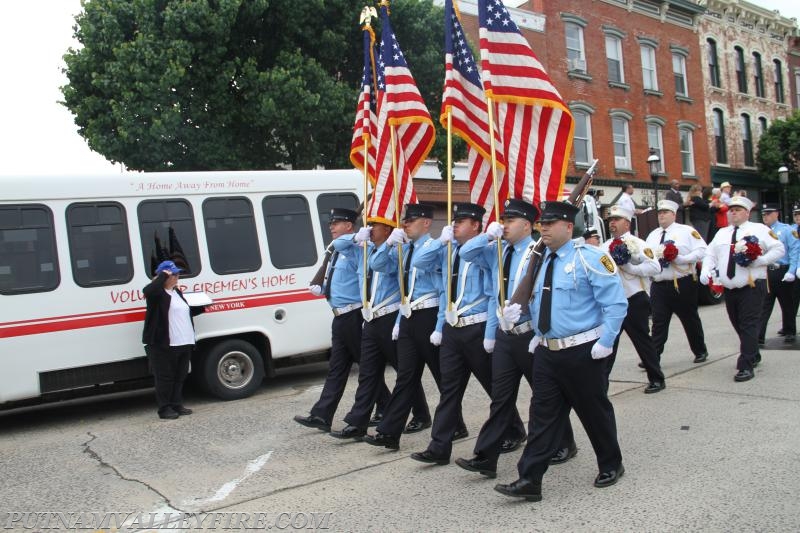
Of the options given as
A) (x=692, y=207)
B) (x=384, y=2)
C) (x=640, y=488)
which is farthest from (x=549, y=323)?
(x=692, y=207)

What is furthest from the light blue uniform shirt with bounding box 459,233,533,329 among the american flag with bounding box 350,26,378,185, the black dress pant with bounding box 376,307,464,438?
the american flag with bounding box 350,26,378,185

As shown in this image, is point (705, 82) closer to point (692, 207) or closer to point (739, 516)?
point (692, 207)

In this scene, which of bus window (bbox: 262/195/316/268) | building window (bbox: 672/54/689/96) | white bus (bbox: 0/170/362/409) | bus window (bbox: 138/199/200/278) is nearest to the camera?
white bus (bbox: 0/170/362/409)

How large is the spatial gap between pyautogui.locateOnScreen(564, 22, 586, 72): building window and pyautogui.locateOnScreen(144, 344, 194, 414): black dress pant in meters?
21.0

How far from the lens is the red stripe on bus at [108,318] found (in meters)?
7.61

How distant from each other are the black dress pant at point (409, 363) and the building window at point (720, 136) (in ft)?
96.6

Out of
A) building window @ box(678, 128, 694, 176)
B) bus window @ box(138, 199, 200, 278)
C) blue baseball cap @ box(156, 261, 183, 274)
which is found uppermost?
building window @ box(678, 128, 694, 176)

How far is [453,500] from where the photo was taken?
461cm

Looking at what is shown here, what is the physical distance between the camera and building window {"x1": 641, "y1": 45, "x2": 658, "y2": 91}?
28.7 m

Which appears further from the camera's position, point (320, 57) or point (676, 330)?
point (320, 57)

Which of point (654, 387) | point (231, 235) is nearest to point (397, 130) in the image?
point (231, 235)

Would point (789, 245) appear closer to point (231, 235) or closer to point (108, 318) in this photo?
point (231, 235)

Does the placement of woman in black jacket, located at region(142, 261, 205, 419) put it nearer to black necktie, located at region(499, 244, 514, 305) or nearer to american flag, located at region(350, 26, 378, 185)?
american flag, located at region(350, 26, 378, 185)

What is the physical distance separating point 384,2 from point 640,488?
4588mm
